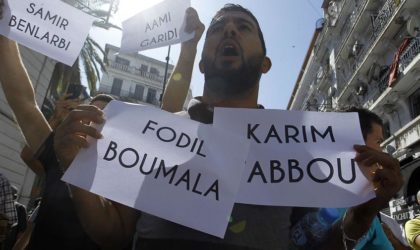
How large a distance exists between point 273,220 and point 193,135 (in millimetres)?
450

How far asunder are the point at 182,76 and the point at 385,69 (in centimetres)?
1862

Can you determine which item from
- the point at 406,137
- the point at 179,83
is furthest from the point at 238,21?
the point at 406,137

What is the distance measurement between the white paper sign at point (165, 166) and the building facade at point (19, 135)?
10342mm

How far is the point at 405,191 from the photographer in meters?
14.4

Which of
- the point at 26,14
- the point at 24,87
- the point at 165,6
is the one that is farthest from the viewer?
the point at 165,6

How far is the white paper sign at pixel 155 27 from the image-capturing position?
336cm

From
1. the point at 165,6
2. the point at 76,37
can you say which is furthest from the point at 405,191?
the point at 76,37

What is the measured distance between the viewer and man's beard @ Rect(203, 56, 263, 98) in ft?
6.13

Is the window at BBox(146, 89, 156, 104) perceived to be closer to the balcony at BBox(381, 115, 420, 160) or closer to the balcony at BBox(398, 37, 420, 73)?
the balcony at BBox(381, 115, 420, 160)

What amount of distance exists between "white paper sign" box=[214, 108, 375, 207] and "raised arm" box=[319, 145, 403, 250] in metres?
0.05

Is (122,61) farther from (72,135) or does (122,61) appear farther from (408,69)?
(72,135)

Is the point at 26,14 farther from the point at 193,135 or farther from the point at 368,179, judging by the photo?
the point at 368,179

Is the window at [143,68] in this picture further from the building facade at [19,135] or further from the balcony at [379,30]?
the building facade at [19,135]

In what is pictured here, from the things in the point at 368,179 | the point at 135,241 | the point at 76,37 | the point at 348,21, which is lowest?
the point at 135,241
